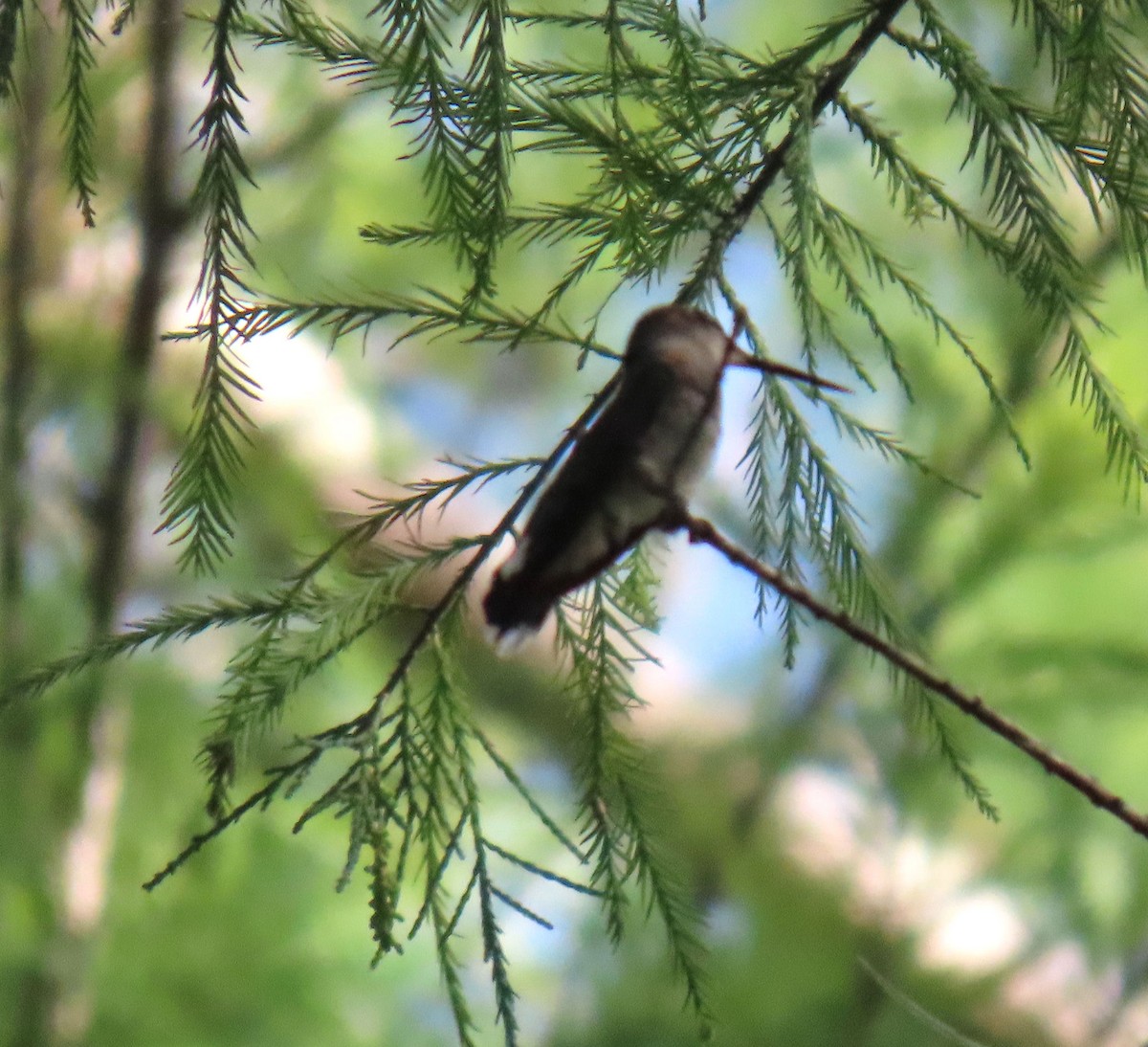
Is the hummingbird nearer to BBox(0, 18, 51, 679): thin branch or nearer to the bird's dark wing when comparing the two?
the bird's dark wing

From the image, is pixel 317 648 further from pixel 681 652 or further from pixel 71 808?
pixel 681 652

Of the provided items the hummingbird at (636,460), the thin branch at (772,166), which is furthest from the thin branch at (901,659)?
the thin branch at (772,166)

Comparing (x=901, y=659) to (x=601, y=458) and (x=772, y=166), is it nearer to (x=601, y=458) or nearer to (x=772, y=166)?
(x=601, y=458)

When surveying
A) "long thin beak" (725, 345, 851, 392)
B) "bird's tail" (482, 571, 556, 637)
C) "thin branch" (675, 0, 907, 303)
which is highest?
"thin branch" (675, 0, 907, 303)

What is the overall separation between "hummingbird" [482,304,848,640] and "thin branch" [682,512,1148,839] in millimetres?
24

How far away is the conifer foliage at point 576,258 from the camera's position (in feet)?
2.00

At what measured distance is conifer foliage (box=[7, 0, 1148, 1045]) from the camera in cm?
61

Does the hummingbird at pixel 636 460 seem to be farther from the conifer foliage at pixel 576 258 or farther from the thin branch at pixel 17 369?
the thin branch at pixel 17 369

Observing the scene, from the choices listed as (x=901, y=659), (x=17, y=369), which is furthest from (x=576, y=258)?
(x=17, y=369)

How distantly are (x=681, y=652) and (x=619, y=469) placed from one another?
110 inches

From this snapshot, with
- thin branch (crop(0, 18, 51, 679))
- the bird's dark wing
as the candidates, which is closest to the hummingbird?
the bird's dark wing

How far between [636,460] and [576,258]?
0.17m

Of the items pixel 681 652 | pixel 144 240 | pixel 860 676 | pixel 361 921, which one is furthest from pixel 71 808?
pixel 681 652

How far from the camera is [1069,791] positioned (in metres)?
1.90
